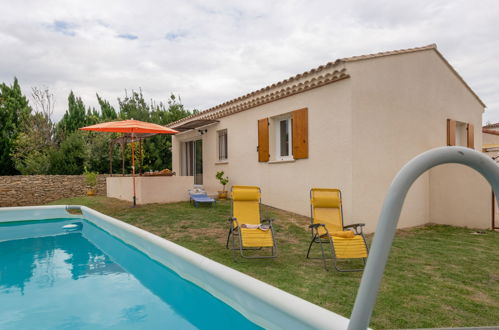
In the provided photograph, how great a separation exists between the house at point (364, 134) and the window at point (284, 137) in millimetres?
33

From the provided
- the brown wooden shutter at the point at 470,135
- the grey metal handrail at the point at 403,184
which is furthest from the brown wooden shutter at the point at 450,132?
the grey metal handrail at the point at 403,184

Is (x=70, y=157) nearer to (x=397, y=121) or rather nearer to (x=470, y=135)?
(x=397, y=121)

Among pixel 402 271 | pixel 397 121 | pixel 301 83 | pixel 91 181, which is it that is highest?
pixel 301 83

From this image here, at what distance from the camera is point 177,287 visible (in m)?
5.43

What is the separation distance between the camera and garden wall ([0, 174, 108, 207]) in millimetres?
15617

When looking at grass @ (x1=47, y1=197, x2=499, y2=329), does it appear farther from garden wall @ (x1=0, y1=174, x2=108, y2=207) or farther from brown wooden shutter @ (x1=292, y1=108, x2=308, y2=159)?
garden wall @ (x1=0, y1=174, x2=108, y2=207)

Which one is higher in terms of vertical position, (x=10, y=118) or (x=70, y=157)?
(x=10, y=118)

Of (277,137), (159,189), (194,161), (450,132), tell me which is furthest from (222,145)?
(450,132)

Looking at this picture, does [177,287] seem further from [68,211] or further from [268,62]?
[268,62]

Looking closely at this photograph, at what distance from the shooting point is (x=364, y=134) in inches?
331

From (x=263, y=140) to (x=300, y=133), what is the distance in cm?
176

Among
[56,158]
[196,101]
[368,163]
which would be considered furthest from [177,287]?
[196,101]

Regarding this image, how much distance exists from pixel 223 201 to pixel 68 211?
6.06 m

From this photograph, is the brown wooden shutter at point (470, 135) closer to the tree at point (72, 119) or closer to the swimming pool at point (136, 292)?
the swimming pool at point (136, 292)
